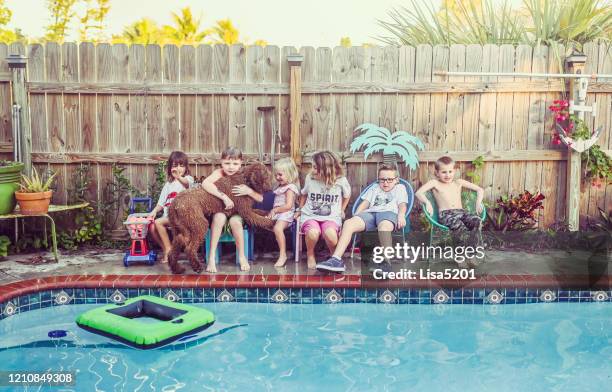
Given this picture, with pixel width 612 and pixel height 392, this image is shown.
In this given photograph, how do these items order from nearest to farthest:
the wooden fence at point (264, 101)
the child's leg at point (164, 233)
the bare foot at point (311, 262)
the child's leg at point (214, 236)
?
the child's leg at point (214, 236)
the bare foot at point (311, 262)
the child's leg at point (164, 233)
the wooden fence at point (264, 101)

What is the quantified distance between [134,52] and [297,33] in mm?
23674

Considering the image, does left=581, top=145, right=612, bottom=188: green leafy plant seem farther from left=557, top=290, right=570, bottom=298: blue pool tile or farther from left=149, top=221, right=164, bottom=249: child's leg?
left=149, top=221, right=164, bottom=249: child's leg

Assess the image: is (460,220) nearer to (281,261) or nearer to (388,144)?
(388,144)

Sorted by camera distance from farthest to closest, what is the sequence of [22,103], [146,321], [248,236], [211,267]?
[22,103]
[248,236]
[211,267]
[146,321]

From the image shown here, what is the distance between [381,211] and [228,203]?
133 cm

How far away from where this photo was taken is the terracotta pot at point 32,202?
19.2ft

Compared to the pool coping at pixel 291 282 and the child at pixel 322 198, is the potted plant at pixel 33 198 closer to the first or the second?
the pool coping at pixel 291 282

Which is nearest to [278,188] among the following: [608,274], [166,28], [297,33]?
[608,274]

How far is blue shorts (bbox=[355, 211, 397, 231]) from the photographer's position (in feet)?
19.0

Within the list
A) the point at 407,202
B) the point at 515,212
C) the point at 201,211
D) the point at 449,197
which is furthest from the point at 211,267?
the point at 515,212

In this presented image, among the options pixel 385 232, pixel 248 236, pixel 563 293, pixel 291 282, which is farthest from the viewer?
pixel 248 236

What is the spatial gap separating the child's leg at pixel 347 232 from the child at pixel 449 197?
0.56 meters

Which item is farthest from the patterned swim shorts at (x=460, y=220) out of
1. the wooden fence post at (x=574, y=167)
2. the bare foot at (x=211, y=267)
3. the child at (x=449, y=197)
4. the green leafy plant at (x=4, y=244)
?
the green leafy plant at (x=4, y=244)

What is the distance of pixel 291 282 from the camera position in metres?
5.26
